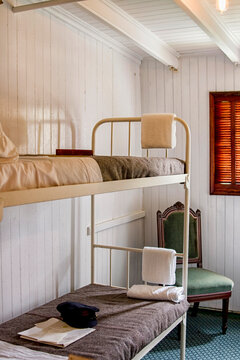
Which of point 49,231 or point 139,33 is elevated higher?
point 139,33

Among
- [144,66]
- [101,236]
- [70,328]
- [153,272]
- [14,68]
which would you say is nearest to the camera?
[70,328]

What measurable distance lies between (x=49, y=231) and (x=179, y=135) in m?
2.10

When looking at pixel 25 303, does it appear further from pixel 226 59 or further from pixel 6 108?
pixel 226 59

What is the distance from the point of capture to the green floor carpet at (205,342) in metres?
3.78

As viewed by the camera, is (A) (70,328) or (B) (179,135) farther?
(B) (179,135)

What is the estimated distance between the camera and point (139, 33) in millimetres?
3781

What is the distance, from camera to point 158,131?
343cm

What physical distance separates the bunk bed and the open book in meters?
0.04

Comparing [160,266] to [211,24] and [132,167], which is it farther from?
[211,24]

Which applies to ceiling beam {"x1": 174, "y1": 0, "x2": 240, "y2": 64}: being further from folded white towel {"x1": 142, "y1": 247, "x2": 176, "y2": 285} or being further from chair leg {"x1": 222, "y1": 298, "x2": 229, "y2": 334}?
chair leg {"x1": 222, "y1": 298, "x2": 229, "y2": 334}

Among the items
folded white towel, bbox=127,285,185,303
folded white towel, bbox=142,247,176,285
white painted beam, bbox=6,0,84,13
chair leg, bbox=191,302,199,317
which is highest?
white painted beam, bbox=6,0,84,13

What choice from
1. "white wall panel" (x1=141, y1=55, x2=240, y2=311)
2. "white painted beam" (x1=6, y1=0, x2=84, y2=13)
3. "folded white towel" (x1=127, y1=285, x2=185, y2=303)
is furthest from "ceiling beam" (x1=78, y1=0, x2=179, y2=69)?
"folded white towel" (x1=127, y1=285, x2=185, y2=303)

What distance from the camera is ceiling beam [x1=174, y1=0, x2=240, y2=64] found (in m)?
2.89

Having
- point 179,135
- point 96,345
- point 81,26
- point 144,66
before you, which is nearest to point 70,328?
point 96,345
